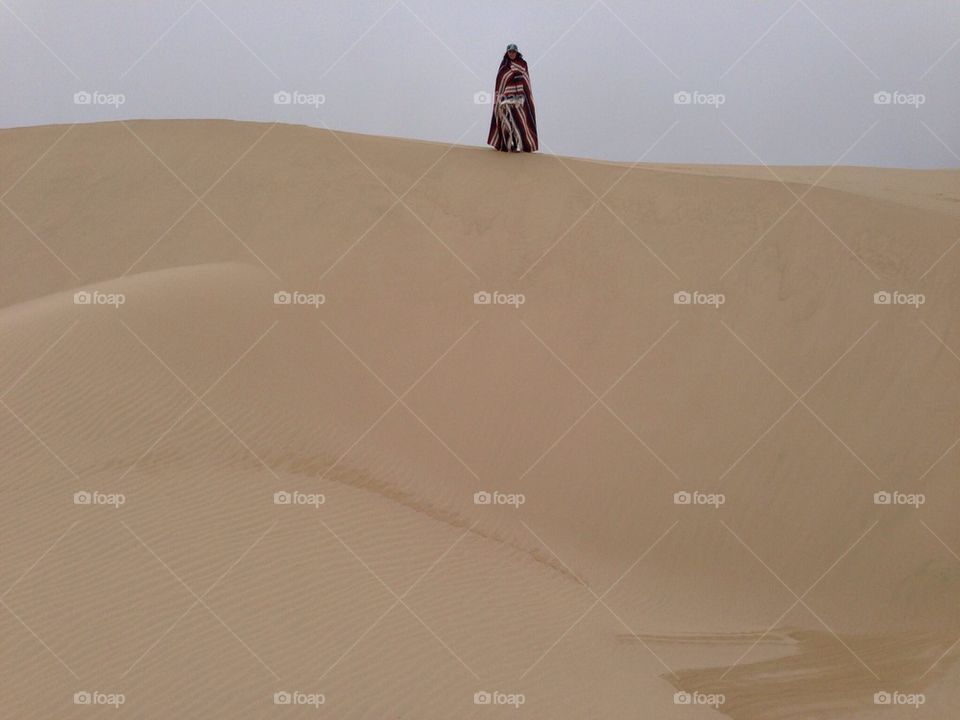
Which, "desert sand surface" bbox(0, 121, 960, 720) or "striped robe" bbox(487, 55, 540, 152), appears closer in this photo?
"desert sand surface" bbox(0, 121, 960, 720)

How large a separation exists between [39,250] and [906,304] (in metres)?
9.80

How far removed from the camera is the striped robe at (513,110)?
11180mm

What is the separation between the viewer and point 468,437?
8094 mm

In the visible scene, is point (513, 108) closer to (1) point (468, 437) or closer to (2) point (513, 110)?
(2) point (513, 110)

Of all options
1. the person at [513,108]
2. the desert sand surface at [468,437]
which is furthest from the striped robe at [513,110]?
the desert sand surface at [468,437]

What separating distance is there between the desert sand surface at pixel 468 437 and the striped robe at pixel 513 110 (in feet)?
1.17

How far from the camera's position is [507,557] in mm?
6801

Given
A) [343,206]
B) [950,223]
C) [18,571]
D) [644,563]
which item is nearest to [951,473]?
[644,563]

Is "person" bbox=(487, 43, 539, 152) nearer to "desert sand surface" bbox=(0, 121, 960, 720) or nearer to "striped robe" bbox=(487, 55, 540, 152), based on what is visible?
"striped robe" bbox=(487, 55, 540, 152)

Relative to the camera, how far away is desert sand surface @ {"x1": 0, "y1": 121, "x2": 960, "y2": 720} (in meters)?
5.64

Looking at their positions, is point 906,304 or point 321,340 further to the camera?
point 906,304

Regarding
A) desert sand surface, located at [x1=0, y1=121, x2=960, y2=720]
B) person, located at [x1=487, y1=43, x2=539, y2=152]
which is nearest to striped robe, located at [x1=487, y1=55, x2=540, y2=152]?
person, located at [x1=487, y1=43, x2=539, y2=152]

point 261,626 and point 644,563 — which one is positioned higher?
point 644,563

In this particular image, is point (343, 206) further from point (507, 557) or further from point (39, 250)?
point (507, 557)
